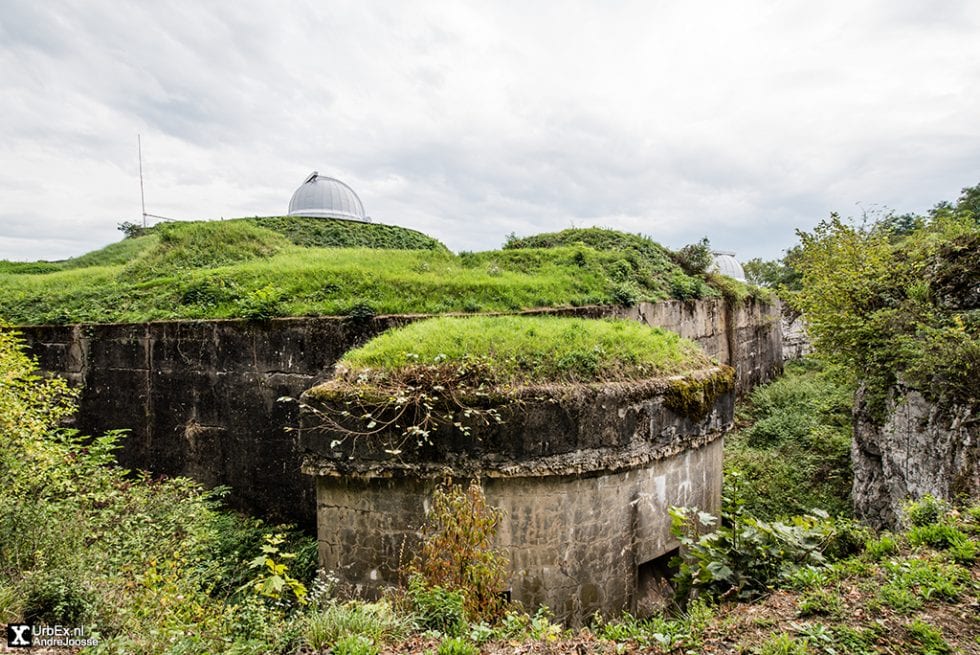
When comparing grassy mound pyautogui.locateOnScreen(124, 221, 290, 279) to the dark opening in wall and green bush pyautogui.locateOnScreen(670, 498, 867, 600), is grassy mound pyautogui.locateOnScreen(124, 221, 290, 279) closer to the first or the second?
the dark opening in wall

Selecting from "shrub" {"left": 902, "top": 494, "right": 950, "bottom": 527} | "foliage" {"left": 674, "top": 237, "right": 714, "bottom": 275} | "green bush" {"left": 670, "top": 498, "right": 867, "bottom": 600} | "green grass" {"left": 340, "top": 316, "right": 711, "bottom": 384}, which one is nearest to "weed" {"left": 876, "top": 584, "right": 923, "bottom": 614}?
"green bush" {"left": 670, "top": 498, "right": 867, "bottom": 600}

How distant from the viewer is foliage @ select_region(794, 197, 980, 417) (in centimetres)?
503

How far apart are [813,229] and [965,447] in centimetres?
619

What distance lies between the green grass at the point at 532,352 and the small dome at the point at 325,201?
48.8 ft

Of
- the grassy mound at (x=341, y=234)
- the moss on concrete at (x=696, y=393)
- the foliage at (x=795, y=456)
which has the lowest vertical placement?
the foliage at (x=795, y=456)

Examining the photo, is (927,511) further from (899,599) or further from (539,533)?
(539,533)

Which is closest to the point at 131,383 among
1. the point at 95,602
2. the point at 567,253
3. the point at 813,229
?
the point at 95,602

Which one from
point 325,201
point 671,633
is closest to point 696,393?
point 671,633

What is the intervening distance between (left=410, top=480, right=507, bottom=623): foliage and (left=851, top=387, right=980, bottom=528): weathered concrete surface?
4.13 metres

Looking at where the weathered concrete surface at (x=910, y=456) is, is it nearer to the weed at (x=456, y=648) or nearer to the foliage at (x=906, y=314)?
the foliage at (x=906, y=314)

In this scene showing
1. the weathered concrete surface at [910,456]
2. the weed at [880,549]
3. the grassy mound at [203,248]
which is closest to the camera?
the weed at [880,549]

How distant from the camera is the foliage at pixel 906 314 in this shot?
5.03 m

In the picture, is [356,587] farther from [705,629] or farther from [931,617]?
[931,617]

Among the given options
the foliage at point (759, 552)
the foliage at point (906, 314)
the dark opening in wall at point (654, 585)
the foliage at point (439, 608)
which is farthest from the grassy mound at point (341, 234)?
the foliage at point (759, 552)
